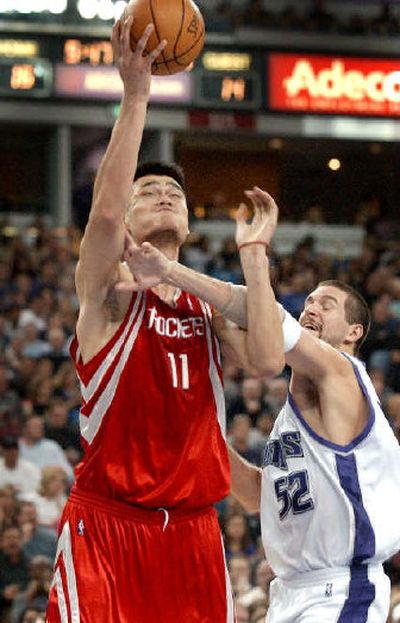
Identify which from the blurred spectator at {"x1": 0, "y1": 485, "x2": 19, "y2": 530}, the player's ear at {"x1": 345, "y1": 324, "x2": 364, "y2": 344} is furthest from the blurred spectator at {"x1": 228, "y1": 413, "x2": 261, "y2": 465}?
the player's ear at {"x1": 345, "y1": 324, "x2": 364, "y2": 344}

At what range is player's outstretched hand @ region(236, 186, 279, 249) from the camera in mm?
4324

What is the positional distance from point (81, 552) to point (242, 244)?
3.89ft

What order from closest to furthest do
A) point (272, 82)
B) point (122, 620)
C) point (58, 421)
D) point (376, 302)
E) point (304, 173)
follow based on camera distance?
point (122, 620), point (58, 421), point (376, 302), point (272, 82), point (304, 173)

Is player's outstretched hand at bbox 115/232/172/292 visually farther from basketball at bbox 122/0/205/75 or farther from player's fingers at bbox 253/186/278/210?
basketball at bbox 122/0/205/75

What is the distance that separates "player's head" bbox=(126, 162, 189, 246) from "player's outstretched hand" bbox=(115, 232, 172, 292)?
29 centimetres

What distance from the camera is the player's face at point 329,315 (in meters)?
5.02

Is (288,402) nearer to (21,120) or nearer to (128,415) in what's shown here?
(128,415)

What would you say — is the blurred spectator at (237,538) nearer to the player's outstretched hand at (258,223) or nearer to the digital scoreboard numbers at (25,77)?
the player's outstretched hand at (258,223)

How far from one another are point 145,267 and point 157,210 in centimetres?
38

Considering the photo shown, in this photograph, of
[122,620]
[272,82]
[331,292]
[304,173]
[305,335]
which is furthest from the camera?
[304,173]

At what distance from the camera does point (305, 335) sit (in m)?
4.59

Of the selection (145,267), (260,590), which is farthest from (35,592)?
(145,267)

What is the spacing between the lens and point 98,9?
15242mm

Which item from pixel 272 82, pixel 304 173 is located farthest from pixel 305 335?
pixel 304 173
